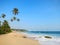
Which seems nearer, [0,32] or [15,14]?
[0,32]

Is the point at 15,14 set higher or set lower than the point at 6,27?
higher

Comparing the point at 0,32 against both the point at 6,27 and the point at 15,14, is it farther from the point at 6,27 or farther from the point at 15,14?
the point at 15,14

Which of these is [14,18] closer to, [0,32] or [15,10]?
[15,10]

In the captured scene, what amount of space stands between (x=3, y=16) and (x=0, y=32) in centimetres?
1656

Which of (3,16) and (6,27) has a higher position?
(3,16)

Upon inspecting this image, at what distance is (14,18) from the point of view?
41469 mm

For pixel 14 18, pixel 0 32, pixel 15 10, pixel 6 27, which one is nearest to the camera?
pixel 0 32

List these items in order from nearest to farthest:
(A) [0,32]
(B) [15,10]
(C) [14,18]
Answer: (A) [0,32], (B) [15,10], (C) [14,18]

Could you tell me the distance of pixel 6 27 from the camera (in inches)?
1123

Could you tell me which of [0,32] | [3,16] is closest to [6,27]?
[0,32]

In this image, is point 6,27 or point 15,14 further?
point 15,14

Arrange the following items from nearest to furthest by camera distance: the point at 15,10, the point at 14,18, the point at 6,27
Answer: the point at 6,27 < the point at 15,10 < the point at 14,18

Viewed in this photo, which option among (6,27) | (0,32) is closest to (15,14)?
(6,27)

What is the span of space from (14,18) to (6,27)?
13.1 metres
